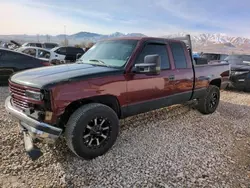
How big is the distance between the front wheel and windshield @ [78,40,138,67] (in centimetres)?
95

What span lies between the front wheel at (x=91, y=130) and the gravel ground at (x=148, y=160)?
0.19 m

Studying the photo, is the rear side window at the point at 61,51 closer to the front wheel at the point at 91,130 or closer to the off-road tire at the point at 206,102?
the off-road tire at the point at 206,102

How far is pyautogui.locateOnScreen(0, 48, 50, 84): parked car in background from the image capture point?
7289 millimetres

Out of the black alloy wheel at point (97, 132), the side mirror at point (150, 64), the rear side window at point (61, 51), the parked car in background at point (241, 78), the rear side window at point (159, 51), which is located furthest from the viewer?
the rear side window at point (61, 51)

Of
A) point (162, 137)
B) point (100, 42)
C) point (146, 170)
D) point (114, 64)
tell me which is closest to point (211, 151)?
point (162, 137)

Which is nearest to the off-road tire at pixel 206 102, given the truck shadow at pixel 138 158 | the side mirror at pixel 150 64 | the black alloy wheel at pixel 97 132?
the truck shadow at pixel 138 158

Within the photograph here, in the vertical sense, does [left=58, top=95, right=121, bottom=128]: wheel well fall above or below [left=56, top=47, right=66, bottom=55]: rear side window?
below

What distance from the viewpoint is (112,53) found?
408cm

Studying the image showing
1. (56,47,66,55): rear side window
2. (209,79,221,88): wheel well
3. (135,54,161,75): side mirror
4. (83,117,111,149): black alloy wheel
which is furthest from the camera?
(56,47,66,55): rear side window

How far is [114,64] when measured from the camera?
12.4 feet

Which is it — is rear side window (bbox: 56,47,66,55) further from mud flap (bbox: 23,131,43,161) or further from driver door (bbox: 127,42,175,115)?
mud flap (bbox: 23,131,43,161)

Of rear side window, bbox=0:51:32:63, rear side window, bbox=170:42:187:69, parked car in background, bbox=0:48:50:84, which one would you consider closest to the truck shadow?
rear side window, bbox=170:42:187:69

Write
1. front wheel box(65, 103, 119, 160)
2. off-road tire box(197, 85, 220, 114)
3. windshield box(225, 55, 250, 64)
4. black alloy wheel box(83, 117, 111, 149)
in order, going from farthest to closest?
windshield box(225, 55, 250, 64)
off-road tire box(197, 85, 220, 114)
black alloy wheel box(83, 117, 111, 149)
front wheel box(65, 103, 119, 160)

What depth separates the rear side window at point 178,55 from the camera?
15.0ft
